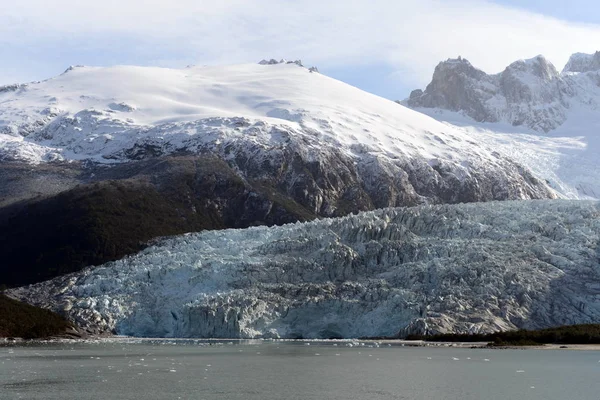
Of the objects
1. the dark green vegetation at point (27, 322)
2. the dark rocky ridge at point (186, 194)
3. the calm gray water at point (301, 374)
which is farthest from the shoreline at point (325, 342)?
the dark rocky ridge at point (186, 194)

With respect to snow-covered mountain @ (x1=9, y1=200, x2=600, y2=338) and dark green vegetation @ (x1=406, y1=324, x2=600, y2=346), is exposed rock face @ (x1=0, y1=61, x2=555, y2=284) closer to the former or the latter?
snow-covered mountain @ (x1=9, y1=200, x2=600, y2=338)

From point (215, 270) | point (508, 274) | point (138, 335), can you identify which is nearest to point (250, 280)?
point (215, 270)

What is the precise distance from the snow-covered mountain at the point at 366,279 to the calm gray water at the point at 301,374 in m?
13.0

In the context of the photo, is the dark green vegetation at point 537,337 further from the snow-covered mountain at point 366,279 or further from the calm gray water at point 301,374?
the calm gray water at point 301,374

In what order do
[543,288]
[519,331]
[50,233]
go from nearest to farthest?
1. [519,331]
2. [543,288]
3. [50,233]

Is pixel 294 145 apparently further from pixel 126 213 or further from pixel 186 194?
→ pixel 126 213

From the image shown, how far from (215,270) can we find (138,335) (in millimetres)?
9300

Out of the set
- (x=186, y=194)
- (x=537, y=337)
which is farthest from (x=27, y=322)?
(x=186, y=194)

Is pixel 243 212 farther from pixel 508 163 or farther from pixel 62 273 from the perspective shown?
pixel 508 163

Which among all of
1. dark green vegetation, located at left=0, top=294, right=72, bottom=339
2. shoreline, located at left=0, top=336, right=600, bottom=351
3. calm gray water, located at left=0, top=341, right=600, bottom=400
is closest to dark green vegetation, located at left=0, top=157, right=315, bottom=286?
dark green vegetation, located at left=0, top=294, right=72, bottom=339

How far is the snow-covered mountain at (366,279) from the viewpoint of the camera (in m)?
80.4

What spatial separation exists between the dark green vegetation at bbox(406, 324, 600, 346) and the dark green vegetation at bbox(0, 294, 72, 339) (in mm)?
33790

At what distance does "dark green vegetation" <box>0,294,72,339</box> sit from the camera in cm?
8525

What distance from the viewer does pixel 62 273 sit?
117312 millimetres
